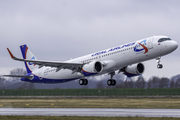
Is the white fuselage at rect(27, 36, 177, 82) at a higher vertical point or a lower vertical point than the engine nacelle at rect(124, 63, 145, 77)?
higher

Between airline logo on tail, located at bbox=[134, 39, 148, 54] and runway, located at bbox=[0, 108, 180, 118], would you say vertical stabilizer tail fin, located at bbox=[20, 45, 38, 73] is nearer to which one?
runway, located at bbox=[0, 108, 180, 118]

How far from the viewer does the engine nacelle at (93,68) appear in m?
47.6

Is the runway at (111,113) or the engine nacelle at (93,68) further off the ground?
the engine nacelle at (93,68)

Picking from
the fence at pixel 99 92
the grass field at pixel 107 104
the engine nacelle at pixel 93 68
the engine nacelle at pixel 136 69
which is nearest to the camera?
the engine nacelle at pixel 93 68

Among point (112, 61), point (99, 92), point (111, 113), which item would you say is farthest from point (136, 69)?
point (99, 92)

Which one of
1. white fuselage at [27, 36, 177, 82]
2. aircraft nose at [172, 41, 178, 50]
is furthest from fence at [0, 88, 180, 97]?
aircraft nose at [172, 41, 178, 50]

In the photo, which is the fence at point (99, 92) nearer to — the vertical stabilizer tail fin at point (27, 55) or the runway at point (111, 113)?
the vertical stabilizer tail fin at point (27, 55)

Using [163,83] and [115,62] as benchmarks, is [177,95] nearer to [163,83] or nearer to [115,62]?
[163,83]

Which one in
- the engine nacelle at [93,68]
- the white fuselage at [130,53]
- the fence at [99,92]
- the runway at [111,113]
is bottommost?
the runway at [111,113]

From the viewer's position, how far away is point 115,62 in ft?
153

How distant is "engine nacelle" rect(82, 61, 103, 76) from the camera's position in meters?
47.6

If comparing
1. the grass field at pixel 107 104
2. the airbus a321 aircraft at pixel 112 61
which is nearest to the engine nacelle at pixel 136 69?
the airbus a321 aircraft at pixel 112 61

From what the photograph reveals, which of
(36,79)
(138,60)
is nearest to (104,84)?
(36,79)

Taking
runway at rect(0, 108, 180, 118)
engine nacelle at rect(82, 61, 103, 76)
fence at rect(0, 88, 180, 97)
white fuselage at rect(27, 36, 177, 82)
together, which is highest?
white fuselage at rect(27, 36, 177, 82)
